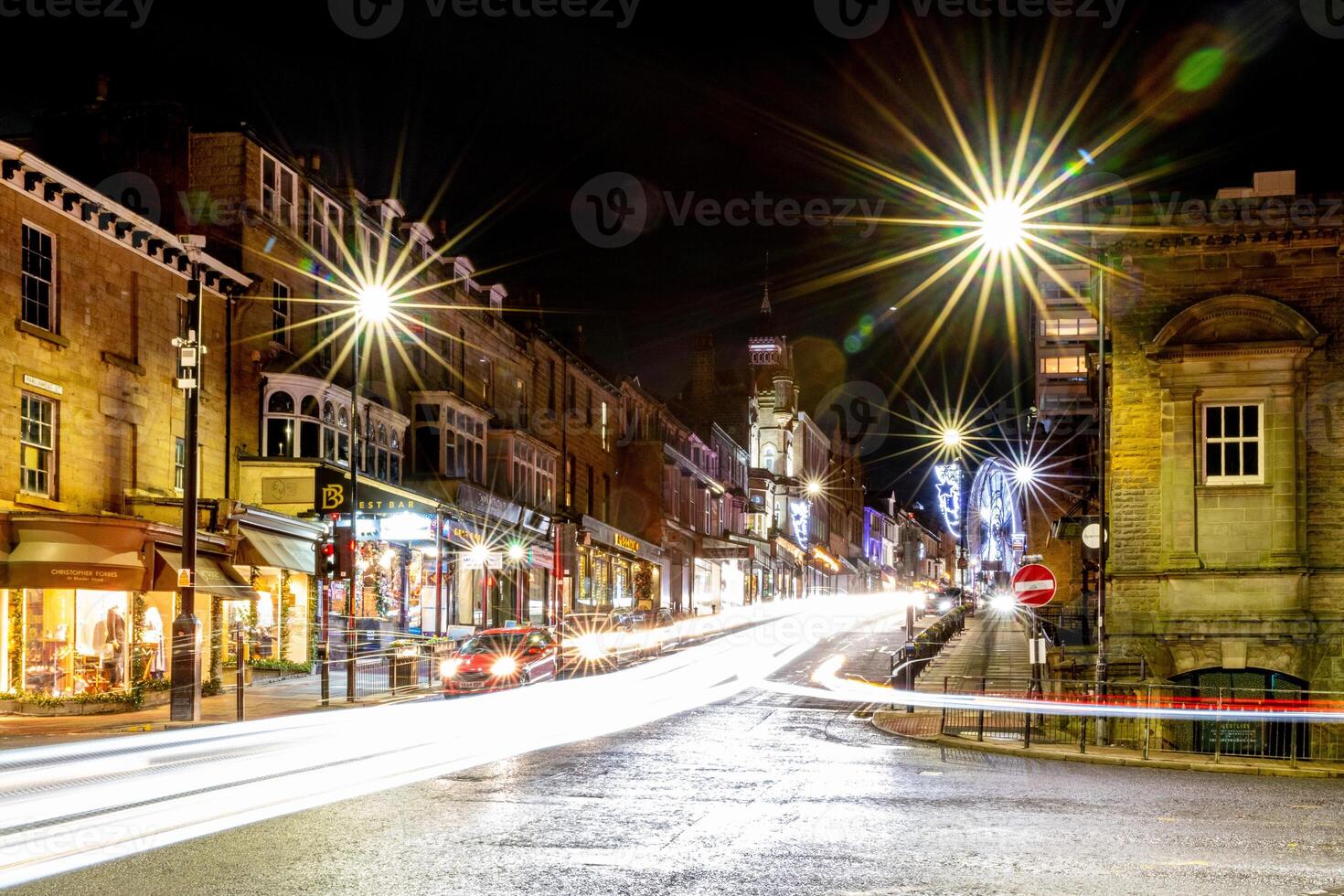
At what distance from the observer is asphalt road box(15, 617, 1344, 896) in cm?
1017

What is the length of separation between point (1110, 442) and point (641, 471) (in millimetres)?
41701

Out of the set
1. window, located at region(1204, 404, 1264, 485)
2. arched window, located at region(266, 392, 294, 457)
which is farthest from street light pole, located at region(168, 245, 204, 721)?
window, located at region(1204, 404, 1264, 485)

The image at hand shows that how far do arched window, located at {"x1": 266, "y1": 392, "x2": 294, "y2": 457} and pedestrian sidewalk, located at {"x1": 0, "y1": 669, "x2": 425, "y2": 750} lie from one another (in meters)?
5.84

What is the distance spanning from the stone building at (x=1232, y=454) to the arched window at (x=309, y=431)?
19574 mm

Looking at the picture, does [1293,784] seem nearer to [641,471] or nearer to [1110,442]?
[1110,442]

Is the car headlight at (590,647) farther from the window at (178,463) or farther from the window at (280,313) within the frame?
the window at (178,463)

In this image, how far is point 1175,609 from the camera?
2753 cm

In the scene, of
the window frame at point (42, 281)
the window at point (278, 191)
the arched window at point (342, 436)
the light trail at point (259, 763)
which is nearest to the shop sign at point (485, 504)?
the arched window at point (342, 436)

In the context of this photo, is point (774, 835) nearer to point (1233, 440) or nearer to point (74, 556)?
point (74, 556)

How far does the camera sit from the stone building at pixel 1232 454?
27.1 metres

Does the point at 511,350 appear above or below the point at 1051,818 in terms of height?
above

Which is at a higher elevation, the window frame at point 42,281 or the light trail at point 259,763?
the window frame at point 42,281

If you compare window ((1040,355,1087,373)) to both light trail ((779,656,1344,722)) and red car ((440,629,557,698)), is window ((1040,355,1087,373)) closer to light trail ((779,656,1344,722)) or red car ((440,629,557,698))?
red car ((440,629,557,698))

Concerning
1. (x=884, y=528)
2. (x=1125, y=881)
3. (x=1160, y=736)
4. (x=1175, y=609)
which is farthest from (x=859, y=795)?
(x=884, y=528)
